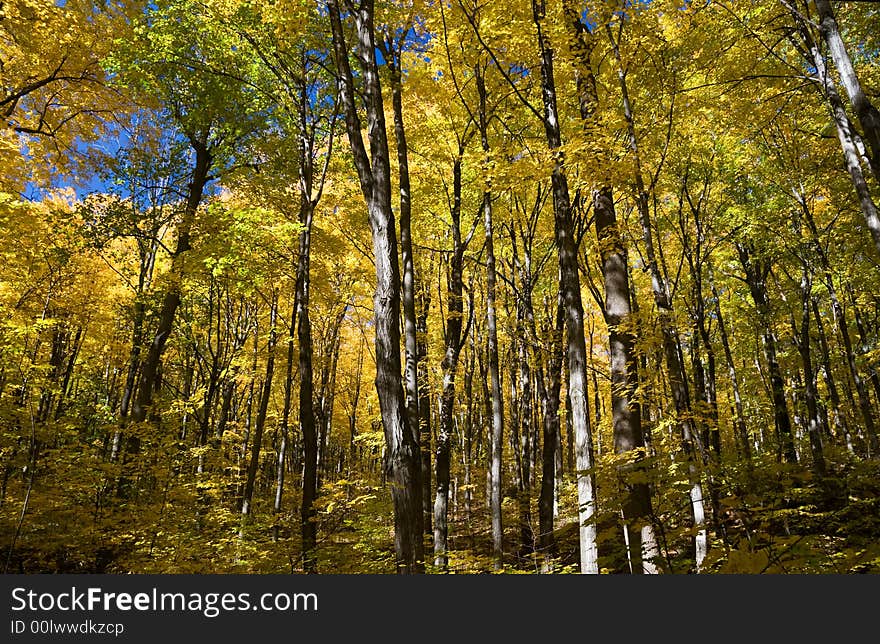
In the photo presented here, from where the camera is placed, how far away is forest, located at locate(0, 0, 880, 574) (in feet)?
19.2

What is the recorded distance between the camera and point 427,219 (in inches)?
510

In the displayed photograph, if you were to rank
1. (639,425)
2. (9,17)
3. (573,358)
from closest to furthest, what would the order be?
(573,358) < (639,425) < (9,17)

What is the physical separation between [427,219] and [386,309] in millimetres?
9071

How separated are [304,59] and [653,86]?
7764 millimetres

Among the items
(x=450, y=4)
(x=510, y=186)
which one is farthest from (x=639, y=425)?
(x=450, y=4)

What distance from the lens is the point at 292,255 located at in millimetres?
11742

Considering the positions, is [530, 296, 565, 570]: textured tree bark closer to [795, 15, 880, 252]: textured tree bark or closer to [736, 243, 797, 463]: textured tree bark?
[795, 15, 880, 252]: textured tree bark

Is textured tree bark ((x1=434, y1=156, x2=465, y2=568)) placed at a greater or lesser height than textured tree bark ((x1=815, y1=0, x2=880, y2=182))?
lesser

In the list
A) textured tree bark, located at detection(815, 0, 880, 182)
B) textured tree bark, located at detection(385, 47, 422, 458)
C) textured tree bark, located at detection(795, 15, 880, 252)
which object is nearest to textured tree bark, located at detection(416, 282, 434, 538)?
textured tree bark, located at detection(385, 47, 422, 458)

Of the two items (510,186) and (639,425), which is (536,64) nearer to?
(510,186)

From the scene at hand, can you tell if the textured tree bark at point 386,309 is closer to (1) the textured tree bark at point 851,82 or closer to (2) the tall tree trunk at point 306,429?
(2) the tall tree trunk at point 306,429

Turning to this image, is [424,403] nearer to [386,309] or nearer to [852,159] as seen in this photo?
[386,309]

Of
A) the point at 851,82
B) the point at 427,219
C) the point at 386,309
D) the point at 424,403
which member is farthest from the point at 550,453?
the point at 851,82

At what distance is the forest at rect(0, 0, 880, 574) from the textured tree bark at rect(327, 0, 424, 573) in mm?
27
